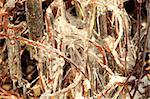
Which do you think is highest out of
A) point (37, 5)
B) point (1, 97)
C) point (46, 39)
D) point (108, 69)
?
point (37, 5)

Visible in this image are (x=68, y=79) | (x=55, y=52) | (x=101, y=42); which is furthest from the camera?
(x=68, y=79)

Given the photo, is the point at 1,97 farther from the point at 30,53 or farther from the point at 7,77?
the point at 30,53

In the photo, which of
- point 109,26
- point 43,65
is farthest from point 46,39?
point 109,26

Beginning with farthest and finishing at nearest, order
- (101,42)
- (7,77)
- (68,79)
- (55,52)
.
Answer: (7,77)
(68,79)
(101,42)
(55,52)

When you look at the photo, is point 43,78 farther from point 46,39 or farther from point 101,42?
point 101,42

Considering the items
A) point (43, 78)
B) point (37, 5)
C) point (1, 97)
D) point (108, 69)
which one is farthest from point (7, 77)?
point (108, 69)

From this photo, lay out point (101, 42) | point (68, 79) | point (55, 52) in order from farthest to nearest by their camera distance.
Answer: point (68, 79), point (101, 42), point (55, 52)

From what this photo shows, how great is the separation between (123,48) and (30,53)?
0.41 m

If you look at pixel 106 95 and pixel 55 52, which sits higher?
pixel 55 52

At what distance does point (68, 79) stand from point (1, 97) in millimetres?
268

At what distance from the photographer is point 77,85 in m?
1.18

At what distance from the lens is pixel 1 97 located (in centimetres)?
136

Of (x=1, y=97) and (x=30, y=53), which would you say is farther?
(x=30, y=53)

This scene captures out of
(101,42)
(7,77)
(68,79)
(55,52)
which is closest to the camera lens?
(55,52)
